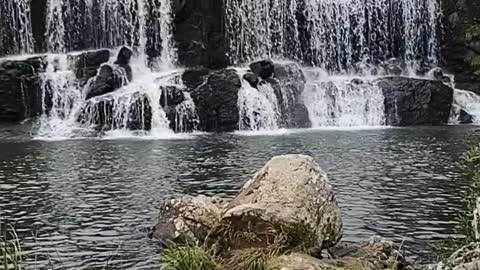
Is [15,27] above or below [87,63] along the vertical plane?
above

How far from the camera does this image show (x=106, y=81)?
3541cm

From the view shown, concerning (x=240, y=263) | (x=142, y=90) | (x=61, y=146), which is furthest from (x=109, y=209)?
(x=142, y=90)

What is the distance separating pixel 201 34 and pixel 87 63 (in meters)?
7.21

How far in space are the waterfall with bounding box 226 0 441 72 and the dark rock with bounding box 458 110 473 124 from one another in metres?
6.39

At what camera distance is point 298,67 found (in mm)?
40062

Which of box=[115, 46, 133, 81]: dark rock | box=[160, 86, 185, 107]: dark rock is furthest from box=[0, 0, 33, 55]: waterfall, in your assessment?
box=[160, 86, 185, 107]: dark rock

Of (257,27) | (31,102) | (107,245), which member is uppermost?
(257,27)

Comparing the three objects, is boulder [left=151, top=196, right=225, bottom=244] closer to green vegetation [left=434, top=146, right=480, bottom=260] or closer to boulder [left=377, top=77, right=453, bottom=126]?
green vegetation [left=434, top=146, right=480, bottom=260]

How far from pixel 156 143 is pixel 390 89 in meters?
14.2

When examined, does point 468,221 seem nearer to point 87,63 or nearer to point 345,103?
point 345,103

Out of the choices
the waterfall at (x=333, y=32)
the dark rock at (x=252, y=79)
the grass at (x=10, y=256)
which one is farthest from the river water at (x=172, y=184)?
the waterfall at (x=333, y=32)

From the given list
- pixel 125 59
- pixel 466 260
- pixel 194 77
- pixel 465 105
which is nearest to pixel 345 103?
pixel 465 105

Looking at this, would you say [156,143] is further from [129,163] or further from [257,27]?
[257,27]

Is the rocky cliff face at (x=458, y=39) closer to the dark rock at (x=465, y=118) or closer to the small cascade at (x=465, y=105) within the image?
the small cascade at (x=465, y=105)
